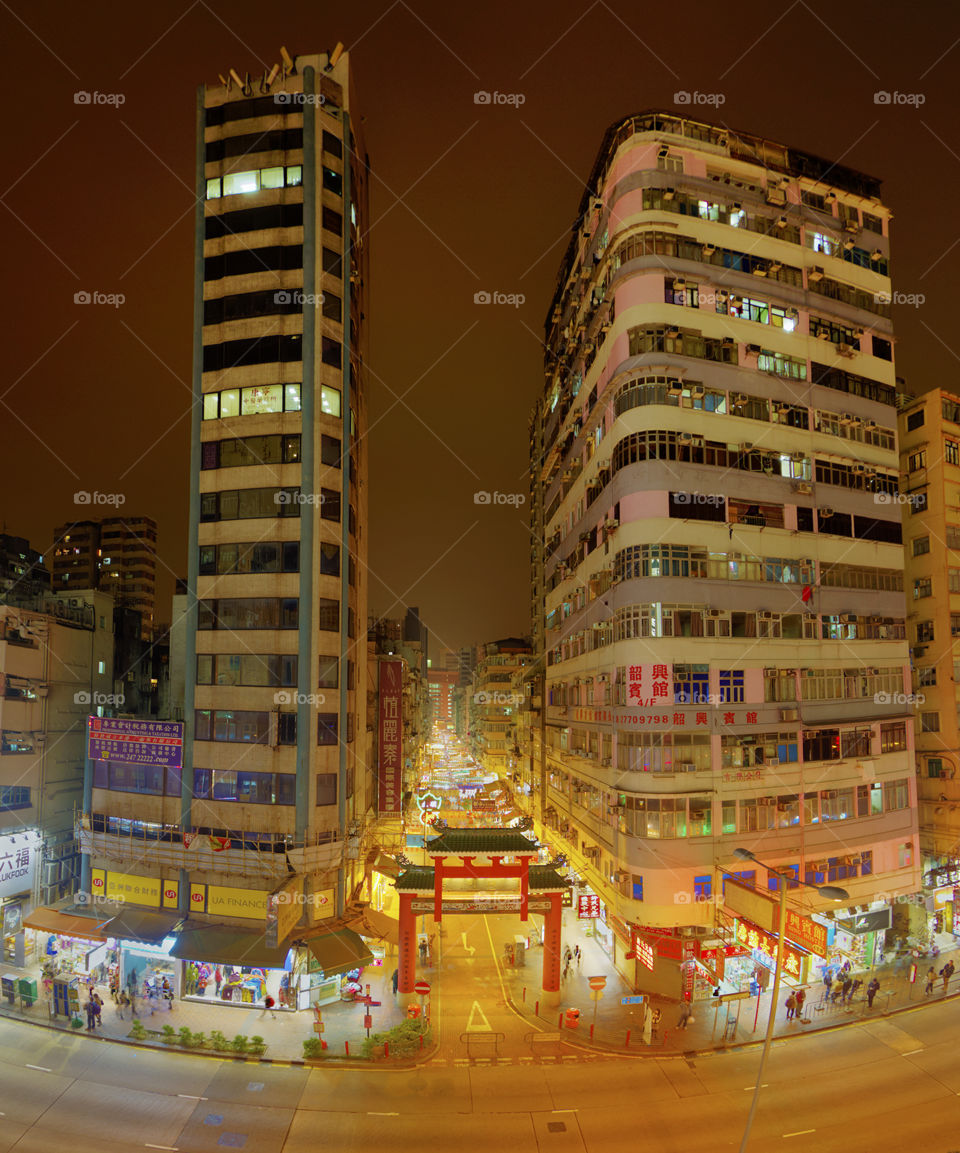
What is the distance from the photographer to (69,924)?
33469 millimetres

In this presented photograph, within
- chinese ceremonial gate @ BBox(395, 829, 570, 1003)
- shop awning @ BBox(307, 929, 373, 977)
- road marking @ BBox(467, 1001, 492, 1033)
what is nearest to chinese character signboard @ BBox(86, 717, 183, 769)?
shop awning @ BBox(307, 929, 373, 977)

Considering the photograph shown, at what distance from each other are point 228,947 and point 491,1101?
12.9m

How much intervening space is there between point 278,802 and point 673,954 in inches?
710

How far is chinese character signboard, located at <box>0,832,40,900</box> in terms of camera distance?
123ft

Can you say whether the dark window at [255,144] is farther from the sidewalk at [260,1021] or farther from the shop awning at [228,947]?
the sidewalk at [260,1021]

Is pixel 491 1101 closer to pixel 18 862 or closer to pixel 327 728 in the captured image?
pixel 327 728

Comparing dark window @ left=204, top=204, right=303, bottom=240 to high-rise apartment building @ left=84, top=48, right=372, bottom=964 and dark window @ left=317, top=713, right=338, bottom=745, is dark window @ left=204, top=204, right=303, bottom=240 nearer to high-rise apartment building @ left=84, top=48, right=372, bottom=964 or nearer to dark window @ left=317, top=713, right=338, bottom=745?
high-rise apartment building @ left=84, top=48, right=372, bottom=964

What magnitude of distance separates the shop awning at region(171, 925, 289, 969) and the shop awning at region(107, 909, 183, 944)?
0.98 m

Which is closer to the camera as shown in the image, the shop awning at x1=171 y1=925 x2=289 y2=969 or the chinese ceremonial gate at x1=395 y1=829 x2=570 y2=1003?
the shop awning at x1=171 y1=925 x2=289 y2=969

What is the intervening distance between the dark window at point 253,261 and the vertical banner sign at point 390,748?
23.5 metres

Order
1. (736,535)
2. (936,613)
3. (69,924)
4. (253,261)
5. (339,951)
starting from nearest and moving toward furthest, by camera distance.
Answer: (339,951), (69,924), (736,535), (253,261), (936,613)

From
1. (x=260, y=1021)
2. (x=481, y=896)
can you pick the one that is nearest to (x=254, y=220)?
(x=481, y=896)

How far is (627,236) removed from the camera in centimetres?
3588

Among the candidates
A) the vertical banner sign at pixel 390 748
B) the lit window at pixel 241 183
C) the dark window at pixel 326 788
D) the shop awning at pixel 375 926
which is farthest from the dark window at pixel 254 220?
the shop awning at pixel 375 926
